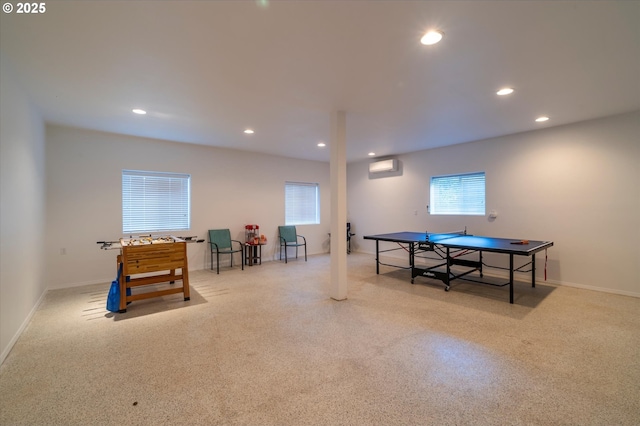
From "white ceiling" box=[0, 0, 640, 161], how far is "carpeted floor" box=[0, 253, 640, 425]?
8.66ft

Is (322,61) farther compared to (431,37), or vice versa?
(322,61)

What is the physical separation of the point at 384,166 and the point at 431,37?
490 centimetres

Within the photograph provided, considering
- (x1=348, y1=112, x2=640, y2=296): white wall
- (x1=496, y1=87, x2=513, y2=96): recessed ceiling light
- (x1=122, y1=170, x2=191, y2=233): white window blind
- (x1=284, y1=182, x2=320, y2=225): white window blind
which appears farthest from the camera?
(x1=284, y1=182, x2=320, y2=225): white window blind

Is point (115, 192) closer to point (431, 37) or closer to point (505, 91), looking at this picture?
point (431, 37)

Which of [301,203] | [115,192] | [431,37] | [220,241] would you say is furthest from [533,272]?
[115,192]

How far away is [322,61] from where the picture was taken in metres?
2.60

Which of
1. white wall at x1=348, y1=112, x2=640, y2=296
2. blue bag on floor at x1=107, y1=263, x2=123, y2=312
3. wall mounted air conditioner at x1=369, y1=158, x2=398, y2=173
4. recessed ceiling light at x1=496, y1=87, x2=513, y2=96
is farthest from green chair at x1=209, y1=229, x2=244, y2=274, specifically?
recessed ceiling light at x1=496, y1=87, x2=513, y2=96

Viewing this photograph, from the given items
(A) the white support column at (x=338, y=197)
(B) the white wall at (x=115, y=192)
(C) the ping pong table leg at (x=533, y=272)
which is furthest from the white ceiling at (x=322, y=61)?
(C) the ping pong table leg at (x=533, y=272)

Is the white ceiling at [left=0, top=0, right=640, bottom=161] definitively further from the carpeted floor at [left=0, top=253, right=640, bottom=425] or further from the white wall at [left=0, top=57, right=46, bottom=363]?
the carpeted floor at [left=0, top=253, right=640, bottom=425]

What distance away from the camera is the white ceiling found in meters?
1.96

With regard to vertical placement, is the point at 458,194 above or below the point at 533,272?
above

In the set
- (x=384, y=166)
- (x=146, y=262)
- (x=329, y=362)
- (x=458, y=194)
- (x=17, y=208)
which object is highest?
(x=384, y=166)

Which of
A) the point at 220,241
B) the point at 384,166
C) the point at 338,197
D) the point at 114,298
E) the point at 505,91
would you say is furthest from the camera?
the point at 384,166

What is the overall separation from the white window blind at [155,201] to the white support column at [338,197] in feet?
11.5
